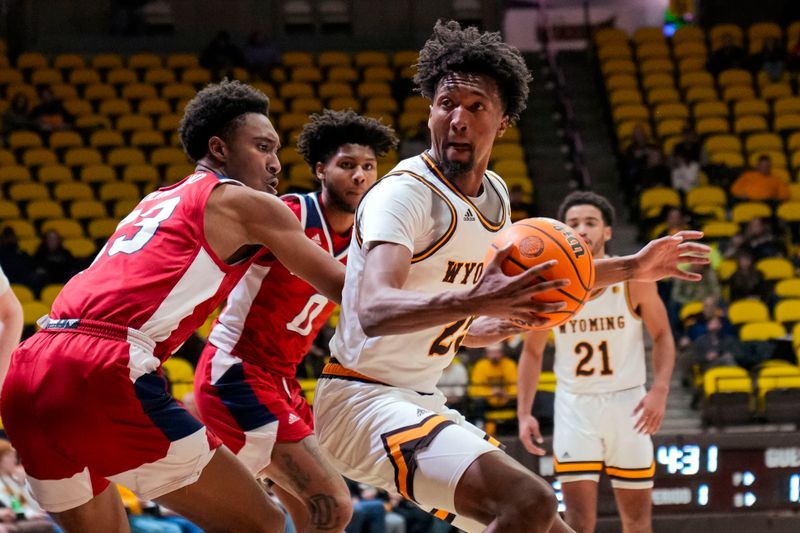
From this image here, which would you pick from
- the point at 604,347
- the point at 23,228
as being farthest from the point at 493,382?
the point at 23,228

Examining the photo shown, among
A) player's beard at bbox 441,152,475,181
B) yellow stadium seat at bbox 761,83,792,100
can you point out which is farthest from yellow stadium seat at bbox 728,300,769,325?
player's beard at bbox 441,152,475,181

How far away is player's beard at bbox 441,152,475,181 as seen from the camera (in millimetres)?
3973

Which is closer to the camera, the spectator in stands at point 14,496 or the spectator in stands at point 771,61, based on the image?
the spectator in stands at point 14,496

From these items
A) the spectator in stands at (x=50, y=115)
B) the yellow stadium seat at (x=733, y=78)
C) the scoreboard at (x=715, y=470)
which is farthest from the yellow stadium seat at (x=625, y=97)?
the scoreboard at (x=715, y=470)

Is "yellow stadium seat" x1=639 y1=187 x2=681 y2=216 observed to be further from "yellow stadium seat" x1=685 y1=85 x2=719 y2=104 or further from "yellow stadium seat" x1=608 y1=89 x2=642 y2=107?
"yellow stadium seat" x1=685 y1=85 x2=719 y2=104

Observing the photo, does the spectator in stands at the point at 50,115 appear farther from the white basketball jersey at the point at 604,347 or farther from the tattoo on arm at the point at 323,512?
the tattoo on arm at the point at 323,512

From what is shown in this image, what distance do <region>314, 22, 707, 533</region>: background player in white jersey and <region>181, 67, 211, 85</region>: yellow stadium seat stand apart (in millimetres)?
12248

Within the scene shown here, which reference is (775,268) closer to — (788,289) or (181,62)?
(788,289)

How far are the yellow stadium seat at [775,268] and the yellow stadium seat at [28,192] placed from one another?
786 centimetres

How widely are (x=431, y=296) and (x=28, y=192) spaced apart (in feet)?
34.6

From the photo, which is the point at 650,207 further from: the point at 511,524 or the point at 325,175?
the point at 511,524

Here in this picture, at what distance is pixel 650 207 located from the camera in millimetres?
13109

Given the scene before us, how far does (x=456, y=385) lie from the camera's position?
28.1ft

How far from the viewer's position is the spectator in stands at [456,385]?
347 inches
